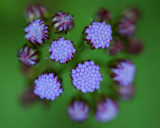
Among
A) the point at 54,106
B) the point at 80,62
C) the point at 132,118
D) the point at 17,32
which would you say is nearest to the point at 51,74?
the point at 80,62

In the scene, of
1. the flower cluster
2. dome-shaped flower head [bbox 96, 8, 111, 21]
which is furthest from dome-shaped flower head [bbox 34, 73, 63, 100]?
dome-shaped flower head [bbox 96, 8, 111, 21]

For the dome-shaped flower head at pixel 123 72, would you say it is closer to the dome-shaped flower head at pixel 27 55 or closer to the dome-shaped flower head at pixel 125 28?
the dome-shaped flower head at pixel 125 28

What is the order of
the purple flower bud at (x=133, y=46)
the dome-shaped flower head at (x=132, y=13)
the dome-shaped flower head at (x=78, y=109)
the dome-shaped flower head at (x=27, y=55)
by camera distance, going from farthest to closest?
the dome-shaped flower head at (x=132, y=13)
the purple flower bud at (x=133, y=46)
the dome-shaped flower head at (x=78, y=109)
the dome-shaped flower head at (x=27, y=55)

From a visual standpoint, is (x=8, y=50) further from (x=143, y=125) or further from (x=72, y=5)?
(x=143, y=125)

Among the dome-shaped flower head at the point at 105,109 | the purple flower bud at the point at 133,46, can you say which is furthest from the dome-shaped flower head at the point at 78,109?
the purple flower bud at the point at 133,46

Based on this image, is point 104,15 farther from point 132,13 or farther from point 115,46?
point 132,13

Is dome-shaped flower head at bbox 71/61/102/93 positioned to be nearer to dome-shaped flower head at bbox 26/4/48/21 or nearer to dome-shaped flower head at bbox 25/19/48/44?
dome-shaped flower head at bbox 25/19/48/44

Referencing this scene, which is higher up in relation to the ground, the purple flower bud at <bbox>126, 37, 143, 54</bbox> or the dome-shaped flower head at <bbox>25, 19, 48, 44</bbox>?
the purple flower bud at <bbox>126, 37, 143, 54</bbox>
